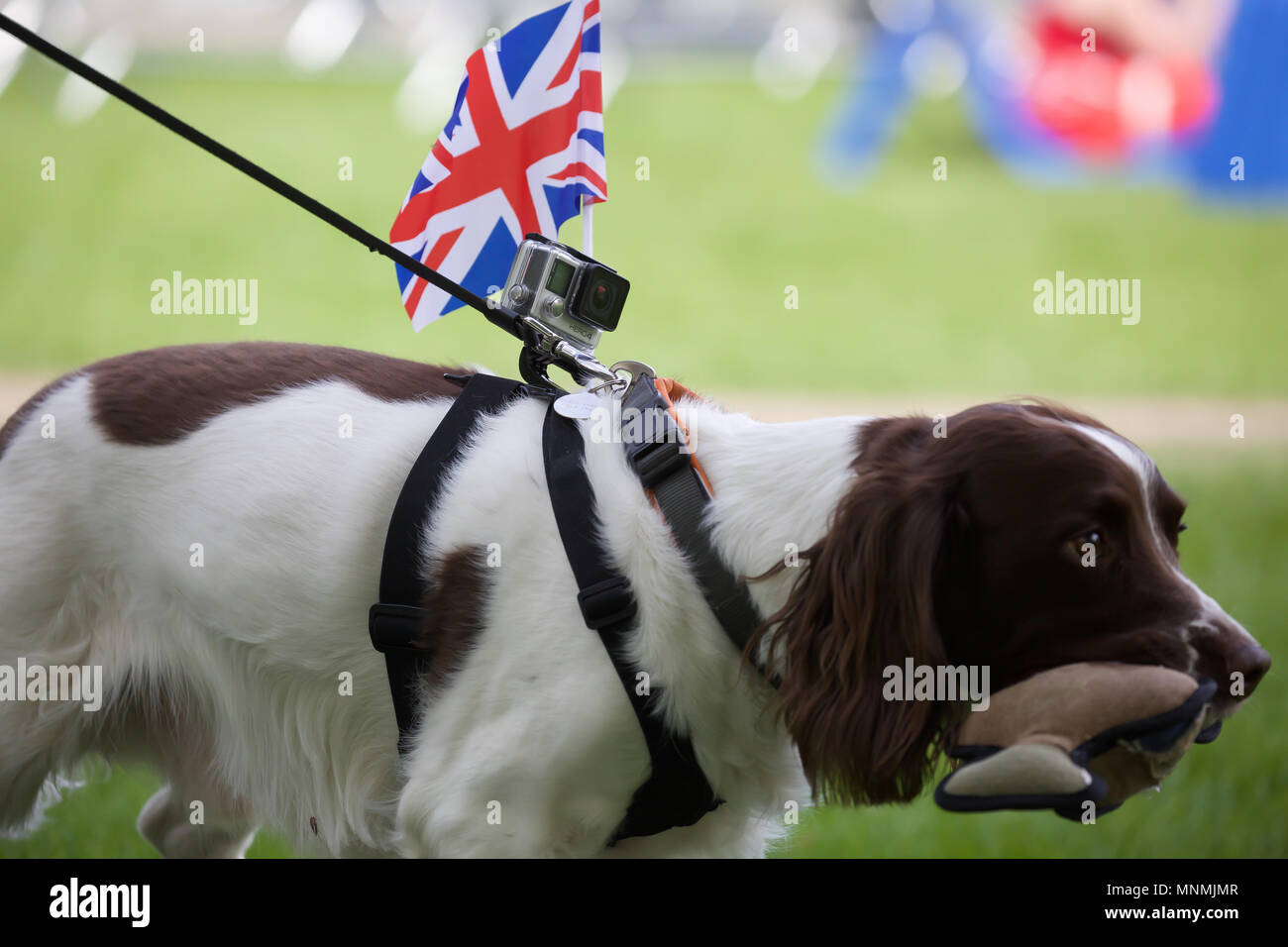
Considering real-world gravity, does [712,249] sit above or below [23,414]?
above

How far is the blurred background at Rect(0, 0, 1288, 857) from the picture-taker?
11.7 m

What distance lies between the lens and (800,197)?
698 inches

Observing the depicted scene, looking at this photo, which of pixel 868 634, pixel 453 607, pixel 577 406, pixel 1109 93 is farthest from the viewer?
pixel 1109 93

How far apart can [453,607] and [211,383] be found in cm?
76

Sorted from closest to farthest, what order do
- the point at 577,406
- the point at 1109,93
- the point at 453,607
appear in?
1. the point at 453,607
2. the point at 577,406
3. the point at 1109,93

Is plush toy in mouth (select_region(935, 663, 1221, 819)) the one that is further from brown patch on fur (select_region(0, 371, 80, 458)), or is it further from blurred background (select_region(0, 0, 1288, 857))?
blurred background (select_region(0, 0, 1288, 857))

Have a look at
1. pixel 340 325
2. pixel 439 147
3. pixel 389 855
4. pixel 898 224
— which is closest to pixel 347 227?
pixel 439 147

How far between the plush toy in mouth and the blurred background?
15.8 feet

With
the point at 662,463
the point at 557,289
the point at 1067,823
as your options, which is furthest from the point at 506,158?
the point at 1067,823

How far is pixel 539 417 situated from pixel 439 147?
78cm

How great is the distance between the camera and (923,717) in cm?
216

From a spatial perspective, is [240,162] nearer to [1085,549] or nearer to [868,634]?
[868,634]

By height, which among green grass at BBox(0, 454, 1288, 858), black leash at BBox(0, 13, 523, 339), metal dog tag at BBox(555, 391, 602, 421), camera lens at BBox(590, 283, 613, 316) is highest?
black leash at BBox(0, 13, 523, 339)

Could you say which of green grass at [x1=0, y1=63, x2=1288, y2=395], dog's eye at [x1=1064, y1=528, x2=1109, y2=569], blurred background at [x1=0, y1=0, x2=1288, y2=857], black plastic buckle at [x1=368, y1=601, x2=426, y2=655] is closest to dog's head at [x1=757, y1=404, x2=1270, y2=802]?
dog's eye at [x1=1064, y1=528, x2=1109, y2=569]
